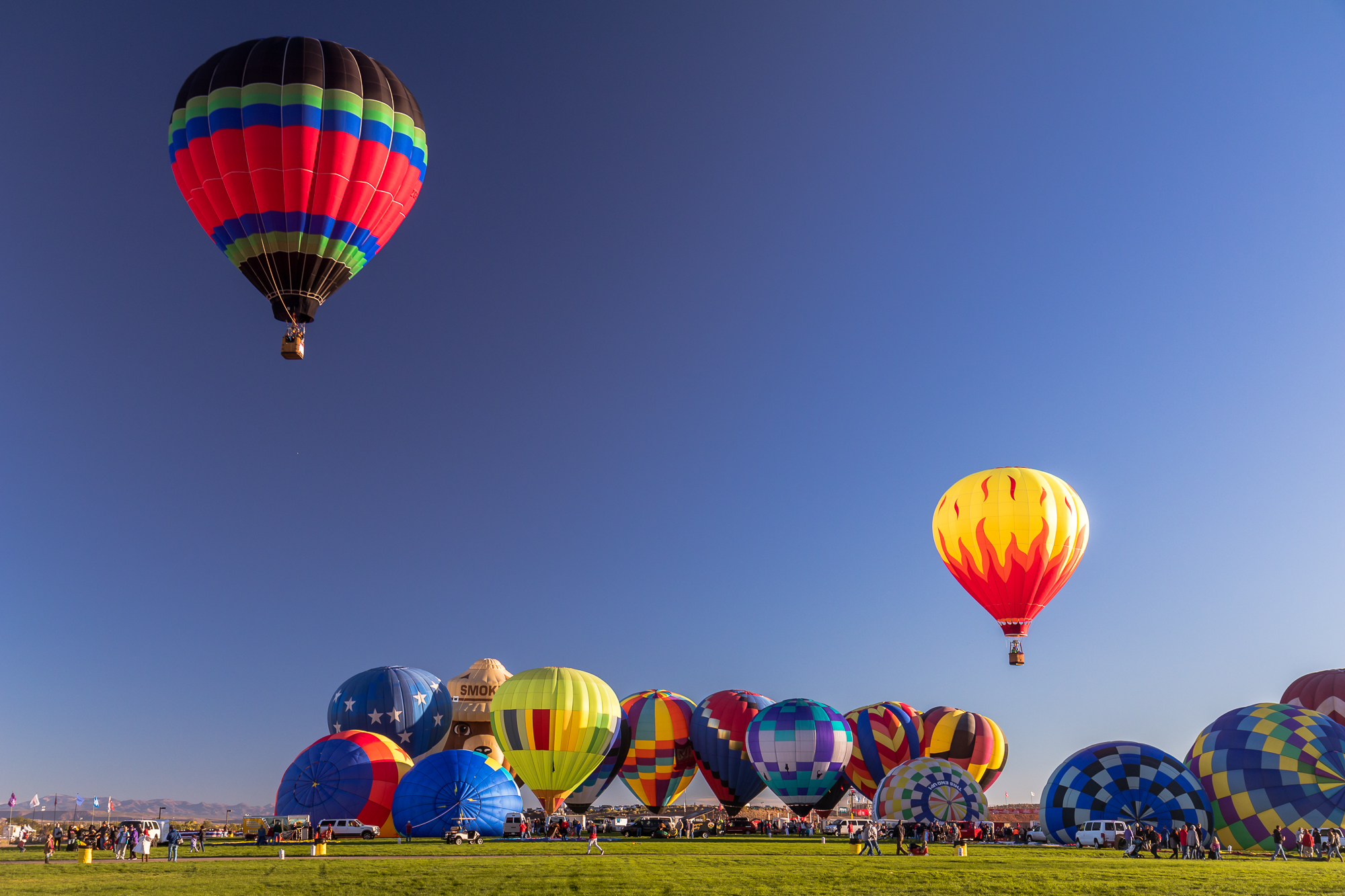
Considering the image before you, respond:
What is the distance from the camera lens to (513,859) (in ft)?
66.1

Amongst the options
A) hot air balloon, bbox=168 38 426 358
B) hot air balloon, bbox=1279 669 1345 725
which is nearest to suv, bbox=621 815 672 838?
hot air balloon, bbox=168 38 426 358

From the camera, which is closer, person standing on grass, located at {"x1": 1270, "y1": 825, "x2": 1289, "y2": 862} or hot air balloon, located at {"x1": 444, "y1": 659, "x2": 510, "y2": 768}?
person standing on grass, located at {"x1": 1270, "y1": 825, "x2": 1289, "y2": 862}

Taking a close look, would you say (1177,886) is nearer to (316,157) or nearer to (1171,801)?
(1171,801)

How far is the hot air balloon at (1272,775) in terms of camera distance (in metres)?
24.5

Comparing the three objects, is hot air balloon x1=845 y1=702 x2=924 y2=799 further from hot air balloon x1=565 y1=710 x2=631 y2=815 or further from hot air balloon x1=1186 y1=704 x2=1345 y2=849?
hot air balloon x1=1186 y1=704 x2=1345 y2=849

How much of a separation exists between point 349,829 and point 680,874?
61.6 feet

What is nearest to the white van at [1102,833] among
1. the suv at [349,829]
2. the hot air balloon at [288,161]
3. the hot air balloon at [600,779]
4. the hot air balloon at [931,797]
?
the hot air balloon at [931,797]

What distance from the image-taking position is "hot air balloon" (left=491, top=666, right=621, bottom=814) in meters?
34.5

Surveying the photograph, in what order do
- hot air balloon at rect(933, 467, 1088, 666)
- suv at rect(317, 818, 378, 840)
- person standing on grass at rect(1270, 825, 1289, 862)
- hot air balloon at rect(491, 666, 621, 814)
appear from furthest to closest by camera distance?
hot air balloon at rect(491, 666, 621, 814), suv at rect(317, 818, 378, 840), hot air balloon at rect(933, 467, 1088, 666), person standing on grass at rect(1270, 825, 1289, 862)

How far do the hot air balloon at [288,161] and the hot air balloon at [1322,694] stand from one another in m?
34.9

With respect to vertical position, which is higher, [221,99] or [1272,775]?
[221,99]

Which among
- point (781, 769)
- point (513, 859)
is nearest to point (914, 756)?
point (781, 769)

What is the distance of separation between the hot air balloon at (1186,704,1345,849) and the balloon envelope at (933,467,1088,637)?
232 inches

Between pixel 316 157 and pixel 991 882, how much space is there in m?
18.7
